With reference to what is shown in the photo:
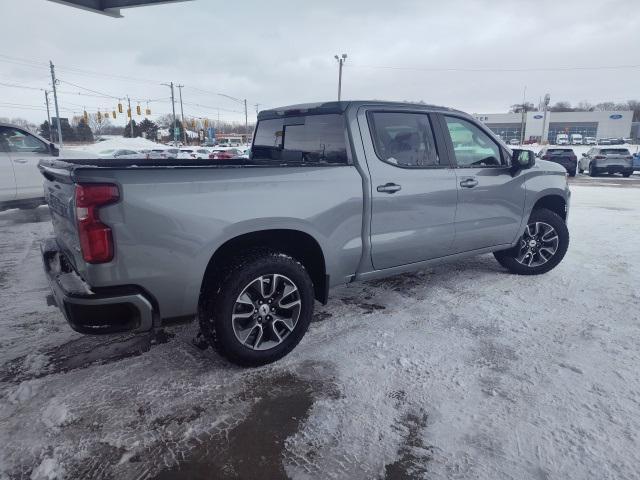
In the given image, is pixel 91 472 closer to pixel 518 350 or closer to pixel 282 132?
pixel 518 350

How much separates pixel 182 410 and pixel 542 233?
4.30 m

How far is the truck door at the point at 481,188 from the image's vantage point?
4.00 metres

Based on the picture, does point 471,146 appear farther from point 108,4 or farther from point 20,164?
point 108,4

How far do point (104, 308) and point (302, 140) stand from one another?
220cm

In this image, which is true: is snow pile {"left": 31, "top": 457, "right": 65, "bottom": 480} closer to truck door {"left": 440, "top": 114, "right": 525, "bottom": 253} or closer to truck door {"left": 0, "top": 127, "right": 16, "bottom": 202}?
truck door {"left": 440, "top": 114, "right": 525, "bottom": 253}

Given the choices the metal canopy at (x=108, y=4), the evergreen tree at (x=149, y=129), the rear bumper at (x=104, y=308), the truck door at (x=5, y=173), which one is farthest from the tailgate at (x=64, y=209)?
the evergreen tree at (x=149, y=129)

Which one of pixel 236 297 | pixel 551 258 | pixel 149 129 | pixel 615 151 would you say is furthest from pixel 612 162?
pixel 149 129

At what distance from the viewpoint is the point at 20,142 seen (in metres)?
7.62

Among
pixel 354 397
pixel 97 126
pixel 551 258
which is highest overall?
pixel 97 126

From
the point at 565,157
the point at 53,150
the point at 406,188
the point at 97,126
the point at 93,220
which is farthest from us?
the point at 97,126

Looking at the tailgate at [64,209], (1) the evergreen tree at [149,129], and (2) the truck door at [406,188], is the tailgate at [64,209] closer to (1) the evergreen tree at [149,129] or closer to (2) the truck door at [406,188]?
(2) the truck door at [406,188]

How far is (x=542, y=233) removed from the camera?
4.93m

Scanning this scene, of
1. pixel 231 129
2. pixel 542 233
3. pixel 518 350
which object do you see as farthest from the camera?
pixel 231 129

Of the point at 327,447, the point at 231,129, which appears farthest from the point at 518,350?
the point at 231,129
